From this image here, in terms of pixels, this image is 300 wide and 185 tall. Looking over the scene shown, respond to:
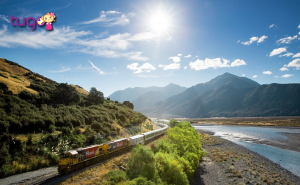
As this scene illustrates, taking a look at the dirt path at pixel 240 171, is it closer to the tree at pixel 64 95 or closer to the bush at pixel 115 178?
the bush at pixel 115 178

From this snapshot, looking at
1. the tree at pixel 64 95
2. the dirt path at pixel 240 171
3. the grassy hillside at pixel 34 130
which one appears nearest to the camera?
the grassy hillside at pixel 34 130

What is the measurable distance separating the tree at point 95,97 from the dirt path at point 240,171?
4208 centimetres

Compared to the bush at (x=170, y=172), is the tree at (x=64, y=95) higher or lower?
higher

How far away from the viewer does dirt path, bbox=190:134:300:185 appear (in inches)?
989

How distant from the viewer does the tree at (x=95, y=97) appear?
5722 cm

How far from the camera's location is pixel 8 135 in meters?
20.7

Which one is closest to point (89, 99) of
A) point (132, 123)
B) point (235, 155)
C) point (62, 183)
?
point (132, 123)

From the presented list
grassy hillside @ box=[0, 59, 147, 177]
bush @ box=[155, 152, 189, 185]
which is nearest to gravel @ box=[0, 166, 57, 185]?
grassy hillside @ box=[0, 59, 147, 177]

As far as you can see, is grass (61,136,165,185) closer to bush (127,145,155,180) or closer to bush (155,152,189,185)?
bush (127,145,155,180)

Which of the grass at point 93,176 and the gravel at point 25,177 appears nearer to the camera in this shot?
the gravel at point 25,177

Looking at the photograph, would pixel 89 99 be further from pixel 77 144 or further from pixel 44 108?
pixel 77 144

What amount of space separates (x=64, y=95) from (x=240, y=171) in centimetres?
4782

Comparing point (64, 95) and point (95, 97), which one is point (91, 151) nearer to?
point (64, 95)

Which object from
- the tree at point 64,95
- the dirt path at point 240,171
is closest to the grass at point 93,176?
the dirt path at point 240,171
